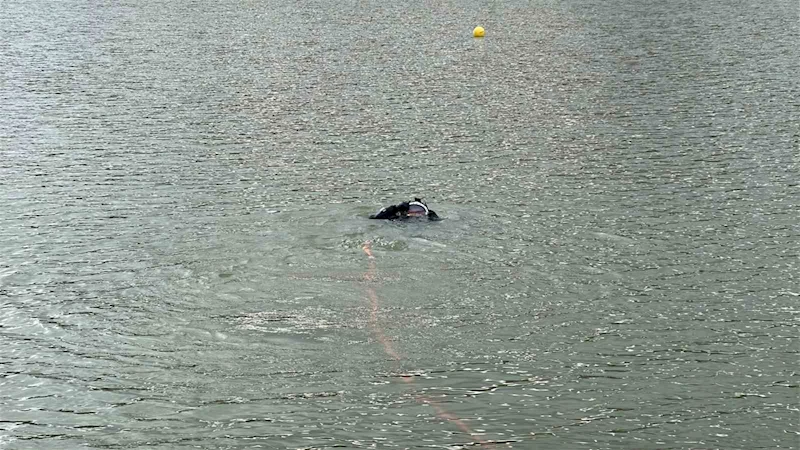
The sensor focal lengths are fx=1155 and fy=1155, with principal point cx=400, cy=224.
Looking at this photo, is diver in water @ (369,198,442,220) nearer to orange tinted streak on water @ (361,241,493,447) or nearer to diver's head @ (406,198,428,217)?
diver's head @ (406,198,428,217)

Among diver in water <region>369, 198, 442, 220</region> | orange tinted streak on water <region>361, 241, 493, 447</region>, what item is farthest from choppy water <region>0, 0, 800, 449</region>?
diver in water <region>369, 198, 442, 220</region>

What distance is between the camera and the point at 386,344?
20.1 metres

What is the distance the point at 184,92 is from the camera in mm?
45625

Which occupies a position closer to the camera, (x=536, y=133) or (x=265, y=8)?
(x=536, y=133)

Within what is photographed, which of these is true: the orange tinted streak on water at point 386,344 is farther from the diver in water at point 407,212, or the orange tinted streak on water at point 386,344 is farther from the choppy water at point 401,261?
the diver in water at point 407,212

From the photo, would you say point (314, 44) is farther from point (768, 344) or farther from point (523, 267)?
point (768, 344)

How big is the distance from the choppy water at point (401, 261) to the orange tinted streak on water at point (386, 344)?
0.05 metres

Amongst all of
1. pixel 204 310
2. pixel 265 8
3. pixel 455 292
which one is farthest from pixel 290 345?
pixel 265 8

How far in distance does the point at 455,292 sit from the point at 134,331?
6.10 metres

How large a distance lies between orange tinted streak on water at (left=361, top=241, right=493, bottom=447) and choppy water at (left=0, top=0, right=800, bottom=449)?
2.1 inches

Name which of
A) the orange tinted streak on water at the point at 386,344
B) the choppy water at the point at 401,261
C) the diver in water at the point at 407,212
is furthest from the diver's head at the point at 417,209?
the orange tinted streak on water at the point at 386,344

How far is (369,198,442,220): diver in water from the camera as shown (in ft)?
85.3

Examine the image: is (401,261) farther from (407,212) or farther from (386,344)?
(386,344)

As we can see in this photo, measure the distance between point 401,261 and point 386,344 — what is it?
4074mm
